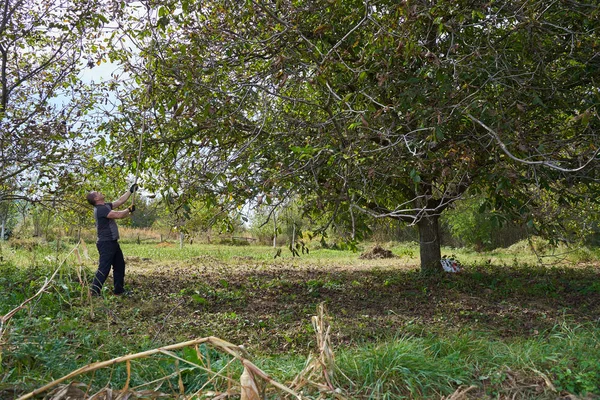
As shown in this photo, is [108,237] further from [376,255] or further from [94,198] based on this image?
[376,255]

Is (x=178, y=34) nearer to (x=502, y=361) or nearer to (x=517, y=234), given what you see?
(x=502, y=361)

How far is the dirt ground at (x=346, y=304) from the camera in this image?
16.5ft

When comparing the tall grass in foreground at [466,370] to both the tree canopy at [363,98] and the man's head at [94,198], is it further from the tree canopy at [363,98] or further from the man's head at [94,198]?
the man's head at [94,198]

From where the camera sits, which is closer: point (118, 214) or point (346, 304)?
point (118, 214)

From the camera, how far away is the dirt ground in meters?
5.02

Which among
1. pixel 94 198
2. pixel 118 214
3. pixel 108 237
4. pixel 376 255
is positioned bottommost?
pixel 376 255

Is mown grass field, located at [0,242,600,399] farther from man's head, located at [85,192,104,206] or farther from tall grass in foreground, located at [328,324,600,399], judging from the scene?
man's head, located at [85,192,104,206]

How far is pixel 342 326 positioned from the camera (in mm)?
5211

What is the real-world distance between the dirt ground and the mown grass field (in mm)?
22

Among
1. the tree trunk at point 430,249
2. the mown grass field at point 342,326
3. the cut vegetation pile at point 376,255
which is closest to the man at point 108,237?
the mown grass field at point 342,326

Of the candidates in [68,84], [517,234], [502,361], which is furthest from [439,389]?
[517,234]

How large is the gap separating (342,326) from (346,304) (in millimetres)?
1146

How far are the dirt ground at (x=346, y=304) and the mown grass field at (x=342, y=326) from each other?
0.02m

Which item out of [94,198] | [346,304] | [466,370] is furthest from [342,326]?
[94,198]
